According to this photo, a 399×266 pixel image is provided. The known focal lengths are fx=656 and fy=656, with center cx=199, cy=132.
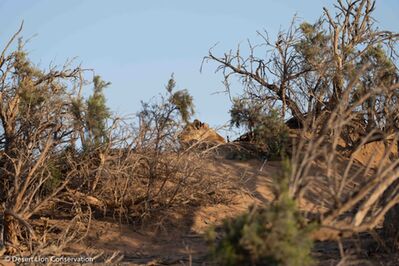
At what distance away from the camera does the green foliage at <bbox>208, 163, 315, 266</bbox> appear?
231 inches

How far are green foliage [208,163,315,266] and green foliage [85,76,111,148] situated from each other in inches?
238

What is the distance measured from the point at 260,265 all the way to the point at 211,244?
50 centimetres

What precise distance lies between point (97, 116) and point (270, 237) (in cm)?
647

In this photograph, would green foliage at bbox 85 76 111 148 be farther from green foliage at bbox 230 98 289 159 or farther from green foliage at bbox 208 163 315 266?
green foliage at bbox 208 163 315 266

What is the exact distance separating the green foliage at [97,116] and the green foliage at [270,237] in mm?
6053

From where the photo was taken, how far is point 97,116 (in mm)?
11727

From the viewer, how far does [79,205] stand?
11812 millimetres

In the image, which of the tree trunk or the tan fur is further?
the tan fur

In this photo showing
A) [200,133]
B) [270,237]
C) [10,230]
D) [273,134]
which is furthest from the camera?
[200,133]

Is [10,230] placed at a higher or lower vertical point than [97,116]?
lower

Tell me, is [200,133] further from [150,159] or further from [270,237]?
[270,237]

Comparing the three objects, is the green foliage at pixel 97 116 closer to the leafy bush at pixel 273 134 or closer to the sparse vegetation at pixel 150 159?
the sparse vegetation at pixel 150 159

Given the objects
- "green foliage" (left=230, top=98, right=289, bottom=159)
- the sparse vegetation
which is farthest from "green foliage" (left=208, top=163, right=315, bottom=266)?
"green foliage" (left=230, top=98, right=289, bottom=159)

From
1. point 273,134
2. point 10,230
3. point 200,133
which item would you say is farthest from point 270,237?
point 200,133
